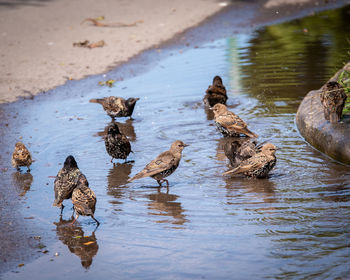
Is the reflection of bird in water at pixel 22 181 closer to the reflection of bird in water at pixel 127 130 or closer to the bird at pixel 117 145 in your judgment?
the bird at pixel 117 145

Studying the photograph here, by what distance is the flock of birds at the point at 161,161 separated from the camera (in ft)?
24.6

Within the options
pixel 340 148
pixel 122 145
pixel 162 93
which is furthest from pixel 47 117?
pixel 340 148

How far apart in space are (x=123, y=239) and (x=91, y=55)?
39.0 ft

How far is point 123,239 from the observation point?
702 centimetres

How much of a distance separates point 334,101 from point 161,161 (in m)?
3.05

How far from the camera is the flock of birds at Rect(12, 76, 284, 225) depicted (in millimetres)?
7492

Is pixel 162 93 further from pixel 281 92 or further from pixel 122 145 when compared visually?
pixel 122 145

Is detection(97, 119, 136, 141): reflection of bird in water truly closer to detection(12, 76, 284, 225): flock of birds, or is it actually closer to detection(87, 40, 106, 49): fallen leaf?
detection(12, 76, 284, 225): flock of birds

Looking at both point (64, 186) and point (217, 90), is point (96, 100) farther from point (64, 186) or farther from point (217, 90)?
point (64, 186)

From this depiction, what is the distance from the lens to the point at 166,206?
805 cm

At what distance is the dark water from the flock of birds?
21 cm

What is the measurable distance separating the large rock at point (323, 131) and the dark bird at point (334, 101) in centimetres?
14

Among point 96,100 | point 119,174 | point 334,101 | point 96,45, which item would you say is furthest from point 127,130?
point 96,45

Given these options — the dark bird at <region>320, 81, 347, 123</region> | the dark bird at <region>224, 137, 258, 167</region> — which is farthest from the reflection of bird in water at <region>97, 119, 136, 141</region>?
the dark bird at <region>320, 81, 347, 123</region>
